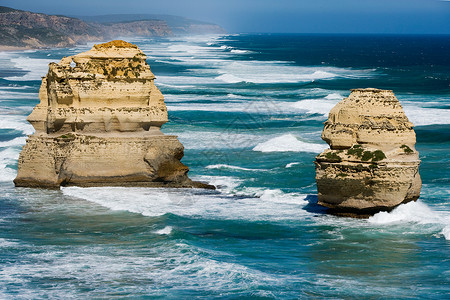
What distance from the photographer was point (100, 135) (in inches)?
1096

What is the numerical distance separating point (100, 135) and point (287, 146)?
11.9m

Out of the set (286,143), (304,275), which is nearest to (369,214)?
(304,275)

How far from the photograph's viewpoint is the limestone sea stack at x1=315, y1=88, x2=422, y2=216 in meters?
22.6

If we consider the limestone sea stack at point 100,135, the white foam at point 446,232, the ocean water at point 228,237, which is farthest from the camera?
the limestone sea stack at point 100,135

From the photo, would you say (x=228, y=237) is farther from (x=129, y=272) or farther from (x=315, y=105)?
(x=315, y=105)

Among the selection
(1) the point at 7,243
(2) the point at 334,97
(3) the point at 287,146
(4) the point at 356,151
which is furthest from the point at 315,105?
(1) the point at 7,243

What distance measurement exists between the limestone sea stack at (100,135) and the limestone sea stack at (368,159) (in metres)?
6.51

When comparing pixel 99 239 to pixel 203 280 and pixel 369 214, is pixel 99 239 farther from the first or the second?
pixel 369 214

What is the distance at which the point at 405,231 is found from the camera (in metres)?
22.2

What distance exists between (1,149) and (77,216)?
13.8 meters

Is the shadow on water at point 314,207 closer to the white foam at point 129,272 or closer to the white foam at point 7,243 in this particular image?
the white foam at point 129,272

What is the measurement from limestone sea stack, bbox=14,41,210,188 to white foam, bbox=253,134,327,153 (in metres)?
9.16

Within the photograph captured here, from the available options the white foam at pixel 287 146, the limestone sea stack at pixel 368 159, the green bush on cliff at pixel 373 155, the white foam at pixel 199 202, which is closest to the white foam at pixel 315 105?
the white foam at pixel 287 146

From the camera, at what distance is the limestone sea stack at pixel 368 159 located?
22594mm
